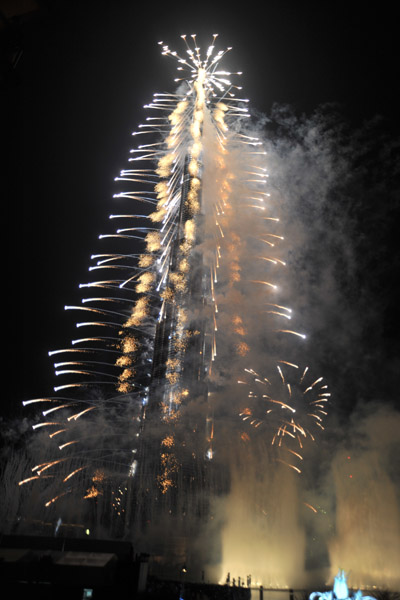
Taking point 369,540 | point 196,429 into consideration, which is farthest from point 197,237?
point 369,540

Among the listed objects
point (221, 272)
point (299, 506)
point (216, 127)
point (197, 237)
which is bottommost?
point (299, 506)

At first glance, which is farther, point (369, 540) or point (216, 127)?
point (369, 540)

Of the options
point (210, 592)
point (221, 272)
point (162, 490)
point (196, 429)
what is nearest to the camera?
point (210, 592)

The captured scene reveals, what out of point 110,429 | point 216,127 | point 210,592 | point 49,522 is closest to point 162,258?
point 216,127

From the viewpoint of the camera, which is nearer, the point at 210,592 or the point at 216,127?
the point at 210,592

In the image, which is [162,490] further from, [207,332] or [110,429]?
[207,332]

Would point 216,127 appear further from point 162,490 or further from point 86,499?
point 86,499

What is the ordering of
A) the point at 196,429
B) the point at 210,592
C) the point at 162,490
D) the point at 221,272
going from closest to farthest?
the point at 210,592 < the point at 221,272 < the point at 196,429 < the point at 162,490

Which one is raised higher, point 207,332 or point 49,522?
point 207,332

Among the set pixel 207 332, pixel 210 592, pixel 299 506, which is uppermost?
pixel 207 332
